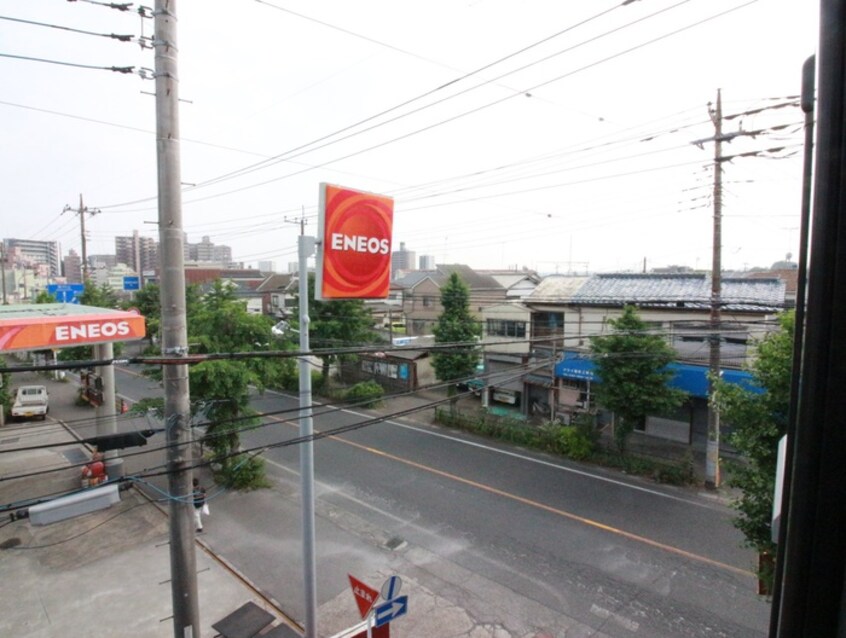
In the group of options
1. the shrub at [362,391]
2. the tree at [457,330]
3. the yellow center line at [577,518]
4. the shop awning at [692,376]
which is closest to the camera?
the yellow center line at [577,518]

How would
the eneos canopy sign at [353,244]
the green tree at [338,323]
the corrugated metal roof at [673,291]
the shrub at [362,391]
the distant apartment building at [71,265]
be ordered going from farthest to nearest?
1. the distant apartment building at [71,265]
2. the shrub at [362,391]
3. the green tree at [338,323]
4. the corrugated metal roof at [673,291]
5. the eneos canopy sign at [353,244]

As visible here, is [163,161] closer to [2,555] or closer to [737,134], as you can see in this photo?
[2,555]

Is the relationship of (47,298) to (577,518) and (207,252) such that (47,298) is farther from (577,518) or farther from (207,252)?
(207,252)

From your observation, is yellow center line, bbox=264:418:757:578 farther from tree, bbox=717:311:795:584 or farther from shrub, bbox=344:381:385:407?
shrub, bbox=344:381:385:407

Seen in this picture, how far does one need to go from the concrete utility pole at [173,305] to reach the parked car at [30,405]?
2255cm

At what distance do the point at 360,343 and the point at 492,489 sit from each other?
12.5 meters

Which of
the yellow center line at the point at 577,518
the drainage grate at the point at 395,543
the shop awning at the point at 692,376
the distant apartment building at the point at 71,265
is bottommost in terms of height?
the drainage grate at the point at 395,543

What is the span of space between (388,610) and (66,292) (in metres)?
30.2

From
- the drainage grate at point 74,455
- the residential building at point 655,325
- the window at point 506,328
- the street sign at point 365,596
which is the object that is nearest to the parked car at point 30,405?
the drainage grate at point 74,455

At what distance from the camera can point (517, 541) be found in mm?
11914

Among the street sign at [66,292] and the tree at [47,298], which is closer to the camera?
the street sign at [66,292]

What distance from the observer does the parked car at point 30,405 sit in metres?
23.2

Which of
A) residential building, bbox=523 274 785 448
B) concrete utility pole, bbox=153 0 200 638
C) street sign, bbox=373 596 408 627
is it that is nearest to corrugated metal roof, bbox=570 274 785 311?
residential building, bbox=523 274 785 448

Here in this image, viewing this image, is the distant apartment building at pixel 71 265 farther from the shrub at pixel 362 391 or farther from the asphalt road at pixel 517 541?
the asphalt road at pixel 517 541
